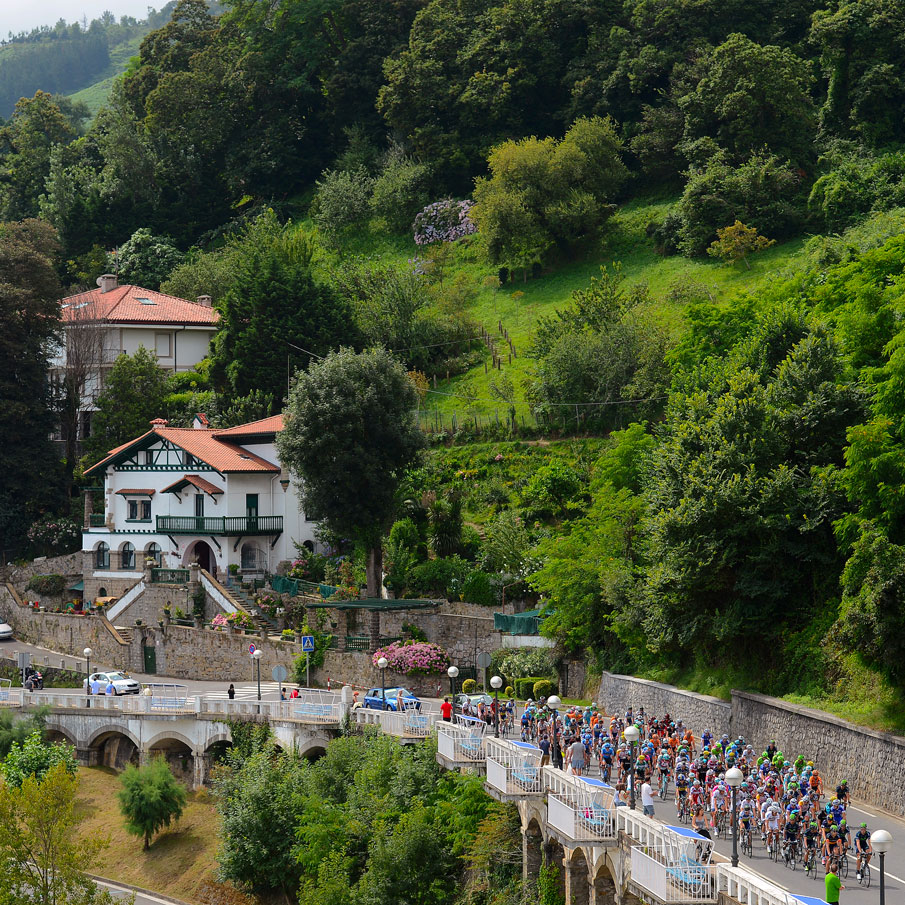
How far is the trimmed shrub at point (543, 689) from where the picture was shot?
139ft

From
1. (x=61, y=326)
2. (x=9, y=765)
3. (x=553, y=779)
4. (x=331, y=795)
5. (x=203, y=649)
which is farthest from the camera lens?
(x=61, y=326)

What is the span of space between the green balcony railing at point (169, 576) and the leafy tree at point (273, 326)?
12034 mm

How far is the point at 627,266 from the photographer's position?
7106cm

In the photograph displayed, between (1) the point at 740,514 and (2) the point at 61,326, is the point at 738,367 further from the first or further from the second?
(2) the point at 61,326

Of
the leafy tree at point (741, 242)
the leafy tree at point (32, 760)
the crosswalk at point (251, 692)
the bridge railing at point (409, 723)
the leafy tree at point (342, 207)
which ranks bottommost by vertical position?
the leafy tree at point (32, 760)

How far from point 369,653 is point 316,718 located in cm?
605

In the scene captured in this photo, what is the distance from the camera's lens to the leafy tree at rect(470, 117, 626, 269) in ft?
238

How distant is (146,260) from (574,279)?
29.4 metres

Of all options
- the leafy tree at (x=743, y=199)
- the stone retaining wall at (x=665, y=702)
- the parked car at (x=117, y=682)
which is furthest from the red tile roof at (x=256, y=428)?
the stone retaining wall at (x=665, y=702)

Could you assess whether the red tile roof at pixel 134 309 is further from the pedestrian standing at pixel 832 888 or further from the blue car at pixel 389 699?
the pedestrian standing at pixel 832 888

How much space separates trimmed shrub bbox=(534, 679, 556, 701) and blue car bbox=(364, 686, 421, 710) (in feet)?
11.8

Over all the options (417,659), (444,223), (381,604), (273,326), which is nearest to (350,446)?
(381,604)

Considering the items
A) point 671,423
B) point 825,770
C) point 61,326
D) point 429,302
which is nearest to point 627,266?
point 429,302

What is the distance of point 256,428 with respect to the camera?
60594mm
